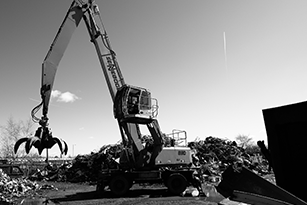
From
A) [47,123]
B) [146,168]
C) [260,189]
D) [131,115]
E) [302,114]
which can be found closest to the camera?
[260,189]

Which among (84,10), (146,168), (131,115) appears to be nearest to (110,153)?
(146,168)

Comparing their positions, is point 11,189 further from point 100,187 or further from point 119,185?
point 119,185

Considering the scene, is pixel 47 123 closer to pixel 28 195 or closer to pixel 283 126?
pixel 28 195

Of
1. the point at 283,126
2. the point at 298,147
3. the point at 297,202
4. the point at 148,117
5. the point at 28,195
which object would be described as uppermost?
the point at 148,117

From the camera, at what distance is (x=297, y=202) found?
5.00 feet

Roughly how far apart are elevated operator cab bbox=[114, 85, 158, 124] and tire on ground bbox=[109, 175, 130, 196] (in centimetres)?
296

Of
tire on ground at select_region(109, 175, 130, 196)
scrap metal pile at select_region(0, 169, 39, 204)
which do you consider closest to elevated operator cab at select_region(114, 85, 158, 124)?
tire on ground at select_region(109, 175, 130, 196)

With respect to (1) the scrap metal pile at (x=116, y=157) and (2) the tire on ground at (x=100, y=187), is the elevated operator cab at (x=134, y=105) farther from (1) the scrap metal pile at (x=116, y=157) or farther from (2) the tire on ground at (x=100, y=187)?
(1) the scrap metal pile at (x=116, y=157)

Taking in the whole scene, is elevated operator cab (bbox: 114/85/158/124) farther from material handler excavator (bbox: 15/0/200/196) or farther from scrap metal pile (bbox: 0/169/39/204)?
scrap metal pile (bbox: 0/169/39/204)

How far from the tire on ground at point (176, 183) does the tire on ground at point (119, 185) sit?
6.67 feet

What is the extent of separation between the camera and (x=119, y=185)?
11.5 m

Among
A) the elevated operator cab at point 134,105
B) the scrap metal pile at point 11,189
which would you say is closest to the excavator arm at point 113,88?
the elevated operator cab at point 134,105

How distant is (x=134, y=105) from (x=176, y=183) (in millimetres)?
4310

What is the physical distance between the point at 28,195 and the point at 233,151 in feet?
52.8
